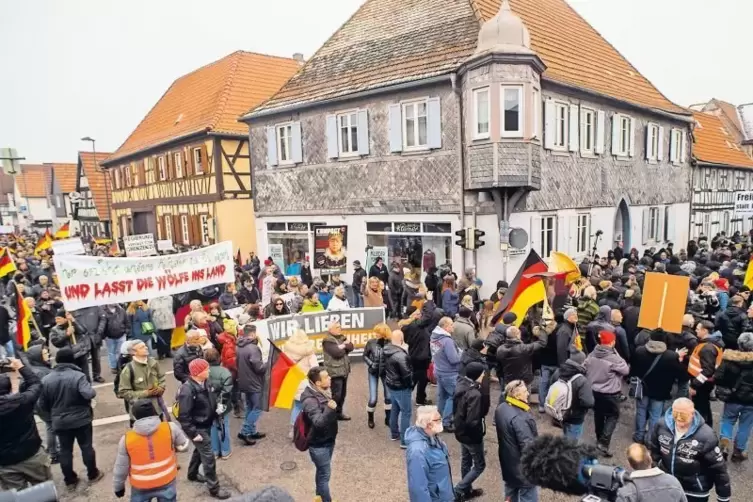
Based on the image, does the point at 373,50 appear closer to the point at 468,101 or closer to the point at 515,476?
the point at 468,101

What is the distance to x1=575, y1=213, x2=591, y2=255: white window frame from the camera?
16641 millimetres

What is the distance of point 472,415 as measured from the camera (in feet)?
17.2

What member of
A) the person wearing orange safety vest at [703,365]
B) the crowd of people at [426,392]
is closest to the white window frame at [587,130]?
the crowd of people at [426,392]

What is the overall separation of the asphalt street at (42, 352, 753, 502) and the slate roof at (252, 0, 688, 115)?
32.8 ft

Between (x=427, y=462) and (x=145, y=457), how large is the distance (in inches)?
99.9

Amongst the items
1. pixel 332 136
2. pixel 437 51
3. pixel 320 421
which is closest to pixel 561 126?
pixel 437 51

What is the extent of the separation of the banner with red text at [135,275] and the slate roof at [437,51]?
802 centimetres

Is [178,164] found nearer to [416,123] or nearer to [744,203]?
[416,123]

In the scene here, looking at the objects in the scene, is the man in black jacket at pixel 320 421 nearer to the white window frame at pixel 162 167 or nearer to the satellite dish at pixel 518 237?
the satellite dish at pixel 518 237

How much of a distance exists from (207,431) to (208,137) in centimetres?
1905

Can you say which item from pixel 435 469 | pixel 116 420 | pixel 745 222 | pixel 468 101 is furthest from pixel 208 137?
pixel 745 222

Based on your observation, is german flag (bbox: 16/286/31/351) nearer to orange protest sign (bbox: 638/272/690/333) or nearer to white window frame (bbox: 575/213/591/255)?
orange protest sign (bbox: 638/272/690/333)

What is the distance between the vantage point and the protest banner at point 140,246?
1691 cm

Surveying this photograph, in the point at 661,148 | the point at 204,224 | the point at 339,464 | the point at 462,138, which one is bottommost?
the point at 339,464
